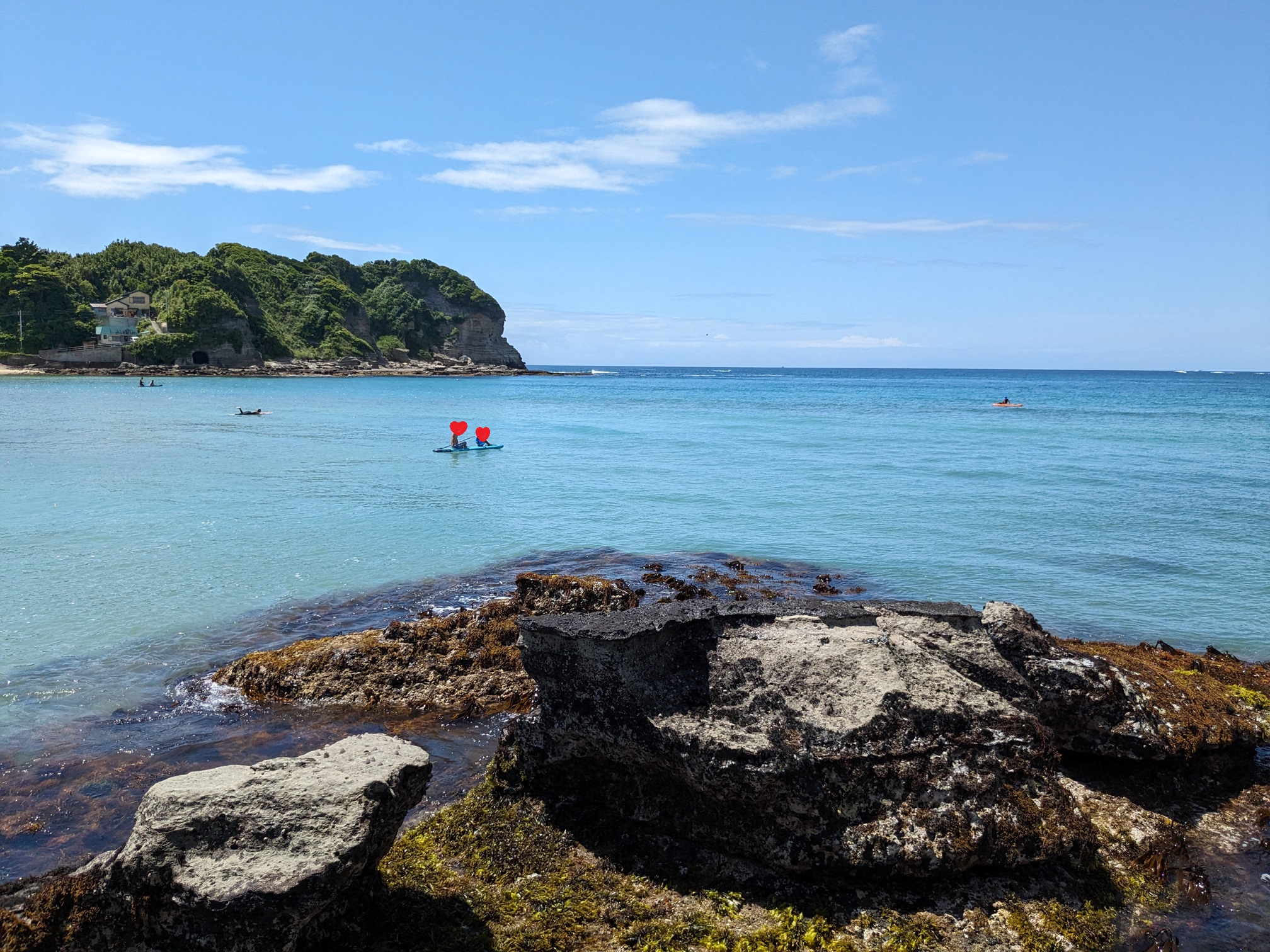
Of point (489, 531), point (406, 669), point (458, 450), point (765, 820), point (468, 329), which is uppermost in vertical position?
point (468, 329)

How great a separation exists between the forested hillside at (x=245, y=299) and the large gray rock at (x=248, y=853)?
11374 centimetres

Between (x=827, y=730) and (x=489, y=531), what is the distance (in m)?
13.9

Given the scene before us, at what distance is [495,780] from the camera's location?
5.86 meters

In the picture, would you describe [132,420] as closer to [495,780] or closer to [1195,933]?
[495,780]

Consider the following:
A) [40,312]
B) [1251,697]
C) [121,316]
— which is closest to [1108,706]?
[1251,697]

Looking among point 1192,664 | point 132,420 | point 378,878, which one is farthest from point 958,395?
point 378,878

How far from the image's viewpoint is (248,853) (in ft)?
13.1

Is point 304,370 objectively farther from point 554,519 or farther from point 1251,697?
point 1251,697

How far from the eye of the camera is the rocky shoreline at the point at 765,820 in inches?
160

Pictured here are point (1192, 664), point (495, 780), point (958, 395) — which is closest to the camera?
point (495, 780)

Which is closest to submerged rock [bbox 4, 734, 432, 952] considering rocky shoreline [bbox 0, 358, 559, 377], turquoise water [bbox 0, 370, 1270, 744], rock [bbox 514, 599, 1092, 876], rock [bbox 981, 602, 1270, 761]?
rock [bbox 514, 599, 1092, 876]

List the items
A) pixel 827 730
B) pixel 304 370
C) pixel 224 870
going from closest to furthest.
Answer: pixel 224 870, pixel 827 730, pixel 304 370

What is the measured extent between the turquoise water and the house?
63837 millimetres

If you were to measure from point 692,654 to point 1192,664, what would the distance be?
6674 mm
